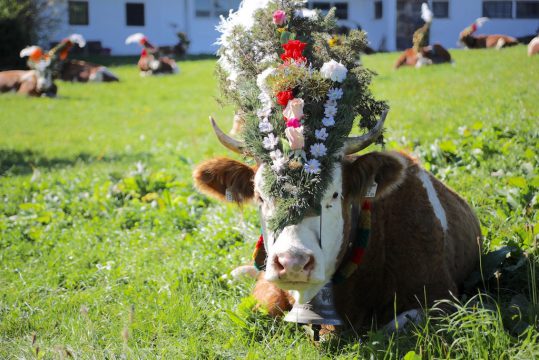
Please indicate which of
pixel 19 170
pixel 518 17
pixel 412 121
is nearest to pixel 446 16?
pixel 518 17

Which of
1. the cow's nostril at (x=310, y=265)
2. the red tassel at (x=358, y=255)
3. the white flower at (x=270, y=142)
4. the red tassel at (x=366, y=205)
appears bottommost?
the red tassel at (x=358, y=255)

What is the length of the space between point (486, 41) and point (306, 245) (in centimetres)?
2244

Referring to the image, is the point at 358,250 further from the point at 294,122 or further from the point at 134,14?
the point at 134,14

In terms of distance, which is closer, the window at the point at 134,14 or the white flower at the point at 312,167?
the white flower at the point at 312,167

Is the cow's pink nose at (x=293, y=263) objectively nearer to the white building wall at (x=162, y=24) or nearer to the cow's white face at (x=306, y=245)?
the cow's white face at (x=306, y=245)

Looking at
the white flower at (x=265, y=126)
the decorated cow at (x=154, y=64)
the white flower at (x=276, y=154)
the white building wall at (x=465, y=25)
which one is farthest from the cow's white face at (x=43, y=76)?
the white building wall at (x=465, y=25)

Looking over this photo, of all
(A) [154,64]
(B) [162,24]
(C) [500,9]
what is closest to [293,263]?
(A) [154,64]

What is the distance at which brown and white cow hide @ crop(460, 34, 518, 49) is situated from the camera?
74.0 feet

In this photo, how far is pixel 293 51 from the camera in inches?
143

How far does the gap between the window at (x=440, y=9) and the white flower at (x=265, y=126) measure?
27.6m

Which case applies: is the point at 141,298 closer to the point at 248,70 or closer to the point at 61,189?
the point at 248,70

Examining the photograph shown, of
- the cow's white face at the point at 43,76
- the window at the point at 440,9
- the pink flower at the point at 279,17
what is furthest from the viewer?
the window at the point at 440,9

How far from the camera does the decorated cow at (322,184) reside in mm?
3385

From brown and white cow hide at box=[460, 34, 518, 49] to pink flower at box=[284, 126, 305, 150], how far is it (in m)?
20.7
